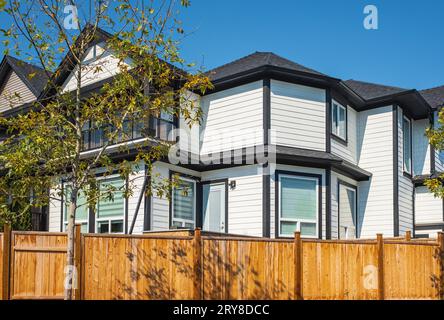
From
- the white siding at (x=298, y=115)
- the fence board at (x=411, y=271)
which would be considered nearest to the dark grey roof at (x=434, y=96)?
the white siding at (x=298, y=115)

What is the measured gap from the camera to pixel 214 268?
10477 mm

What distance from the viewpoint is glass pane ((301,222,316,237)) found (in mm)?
15617

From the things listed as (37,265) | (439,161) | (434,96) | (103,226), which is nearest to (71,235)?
(37,265)

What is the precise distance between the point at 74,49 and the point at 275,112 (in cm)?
795

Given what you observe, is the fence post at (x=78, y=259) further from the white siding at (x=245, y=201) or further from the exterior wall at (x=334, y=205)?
the exterior wall at (x=334, y=205)

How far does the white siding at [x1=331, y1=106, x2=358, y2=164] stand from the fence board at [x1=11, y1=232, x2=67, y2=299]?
10356mm

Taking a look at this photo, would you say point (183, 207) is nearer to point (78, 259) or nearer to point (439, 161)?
point (78, 259)

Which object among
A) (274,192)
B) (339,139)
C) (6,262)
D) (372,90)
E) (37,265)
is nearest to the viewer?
(6,262)

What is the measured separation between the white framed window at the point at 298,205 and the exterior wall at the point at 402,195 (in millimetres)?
4458

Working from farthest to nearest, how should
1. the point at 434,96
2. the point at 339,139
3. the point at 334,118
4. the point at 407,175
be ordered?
the point at 434,96 < the point at 407,175 < the point at 339,139 < the point at 334,118

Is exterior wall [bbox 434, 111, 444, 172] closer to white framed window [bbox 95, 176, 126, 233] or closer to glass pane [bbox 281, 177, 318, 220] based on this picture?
glass pane [bbox 281, 177, 318, 220]

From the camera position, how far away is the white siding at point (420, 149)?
20.8 m

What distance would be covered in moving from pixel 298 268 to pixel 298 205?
4970mm

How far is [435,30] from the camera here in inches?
520
